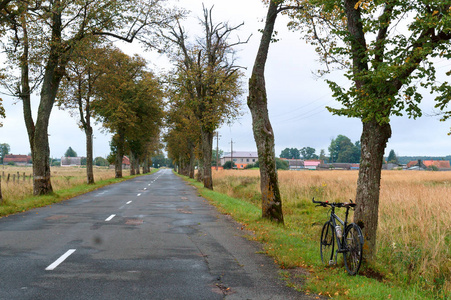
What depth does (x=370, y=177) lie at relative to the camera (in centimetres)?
677

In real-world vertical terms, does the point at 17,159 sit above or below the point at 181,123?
below

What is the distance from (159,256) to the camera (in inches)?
313

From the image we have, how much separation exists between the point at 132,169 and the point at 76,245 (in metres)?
59.8

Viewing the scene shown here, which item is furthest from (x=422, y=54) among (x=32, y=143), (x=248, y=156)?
(x=248, y=156)

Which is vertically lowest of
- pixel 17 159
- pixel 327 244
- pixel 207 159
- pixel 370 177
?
pixel 327 244

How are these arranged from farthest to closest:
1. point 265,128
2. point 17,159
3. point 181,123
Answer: point 17,159
point 181,123
point 265,128

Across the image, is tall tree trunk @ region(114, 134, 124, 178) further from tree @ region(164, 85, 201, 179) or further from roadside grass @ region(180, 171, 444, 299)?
roadside grass @ region(180, 171, 444, 299)

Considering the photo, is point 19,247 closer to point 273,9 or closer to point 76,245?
point 76,245

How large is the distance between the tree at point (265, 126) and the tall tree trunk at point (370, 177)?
218 inches

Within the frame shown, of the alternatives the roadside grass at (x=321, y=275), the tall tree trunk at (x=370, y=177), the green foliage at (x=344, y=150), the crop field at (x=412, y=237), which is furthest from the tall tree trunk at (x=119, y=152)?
the green foliage at (x=344, y=150)

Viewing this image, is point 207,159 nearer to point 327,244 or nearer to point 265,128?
point 265,128

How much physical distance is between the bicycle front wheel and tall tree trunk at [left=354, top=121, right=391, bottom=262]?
30 centimetres

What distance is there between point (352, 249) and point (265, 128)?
663 cm

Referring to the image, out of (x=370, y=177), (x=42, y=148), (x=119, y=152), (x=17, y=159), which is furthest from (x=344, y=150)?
(x=370, y=177)
